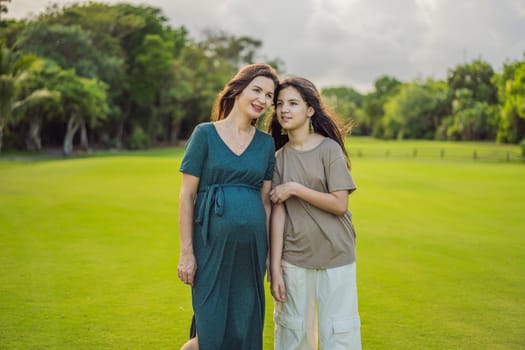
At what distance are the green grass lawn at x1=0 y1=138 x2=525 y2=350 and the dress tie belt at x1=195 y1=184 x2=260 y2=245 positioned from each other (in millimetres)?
1680

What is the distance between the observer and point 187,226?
3266 millimetres

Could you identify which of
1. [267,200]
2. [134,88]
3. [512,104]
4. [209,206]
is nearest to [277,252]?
[267,200]

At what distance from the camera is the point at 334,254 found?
3434mm

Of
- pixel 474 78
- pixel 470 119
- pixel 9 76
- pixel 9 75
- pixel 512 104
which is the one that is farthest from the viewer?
pixel 474 78

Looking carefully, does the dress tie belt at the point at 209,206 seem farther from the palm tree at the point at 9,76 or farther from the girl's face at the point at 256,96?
the palm tree at the point at 9,76

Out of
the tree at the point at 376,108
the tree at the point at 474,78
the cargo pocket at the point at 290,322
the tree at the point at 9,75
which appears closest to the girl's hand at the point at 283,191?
the cargo pocket at the point at 290,322

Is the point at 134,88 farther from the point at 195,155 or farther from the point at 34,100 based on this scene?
the point at 195,155

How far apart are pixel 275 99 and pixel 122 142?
2089 inches

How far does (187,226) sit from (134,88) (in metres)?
49.8

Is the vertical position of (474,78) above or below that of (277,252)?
above

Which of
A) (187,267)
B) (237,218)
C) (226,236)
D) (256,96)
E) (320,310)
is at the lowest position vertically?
(320,310)

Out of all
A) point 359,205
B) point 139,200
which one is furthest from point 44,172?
point 359,205

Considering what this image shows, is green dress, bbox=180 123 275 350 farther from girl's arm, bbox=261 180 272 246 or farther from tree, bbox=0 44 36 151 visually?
tree, bbox=0 44 36 151

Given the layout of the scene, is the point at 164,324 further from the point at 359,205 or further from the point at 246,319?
the point at 359,205
